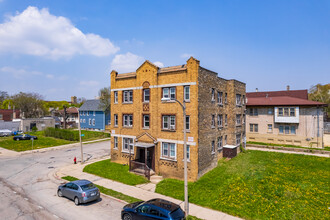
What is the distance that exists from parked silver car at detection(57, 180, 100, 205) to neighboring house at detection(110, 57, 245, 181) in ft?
22.2

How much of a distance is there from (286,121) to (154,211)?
31362 mm

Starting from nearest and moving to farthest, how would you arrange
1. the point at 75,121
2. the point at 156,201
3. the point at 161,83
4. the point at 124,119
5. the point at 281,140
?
the point at 156,201
the point at 161,83
the point at 124,119
the point at 281,140
the point at 75,121

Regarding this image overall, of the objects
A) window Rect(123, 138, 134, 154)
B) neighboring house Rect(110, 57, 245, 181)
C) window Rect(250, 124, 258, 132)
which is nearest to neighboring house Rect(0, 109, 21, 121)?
neighboring house Rect(110, 57, 245, 181)

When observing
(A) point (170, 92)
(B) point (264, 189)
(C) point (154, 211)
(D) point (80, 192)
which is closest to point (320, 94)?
(B) point (264, 189)

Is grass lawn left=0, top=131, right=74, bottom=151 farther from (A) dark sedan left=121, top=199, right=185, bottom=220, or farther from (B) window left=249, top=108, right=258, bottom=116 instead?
(B) window left=249, top=108, right=258, bottom=116

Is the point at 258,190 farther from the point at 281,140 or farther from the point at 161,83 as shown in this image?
the point at 281,140

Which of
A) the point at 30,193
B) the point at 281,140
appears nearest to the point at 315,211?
the point at 30,193

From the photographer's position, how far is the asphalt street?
1254cm

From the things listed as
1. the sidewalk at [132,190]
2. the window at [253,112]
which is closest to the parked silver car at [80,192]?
the sidewalk at [132,190]

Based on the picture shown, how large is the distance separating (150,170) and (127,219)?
9.15 meters

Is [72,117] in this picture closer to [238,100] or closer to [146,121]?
[146,121]

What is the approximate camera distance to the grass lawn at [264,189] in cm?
1268

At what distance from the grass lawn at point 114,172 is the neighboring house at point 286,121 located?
26.4m

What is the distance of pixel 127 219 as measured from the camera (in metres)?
11.6
